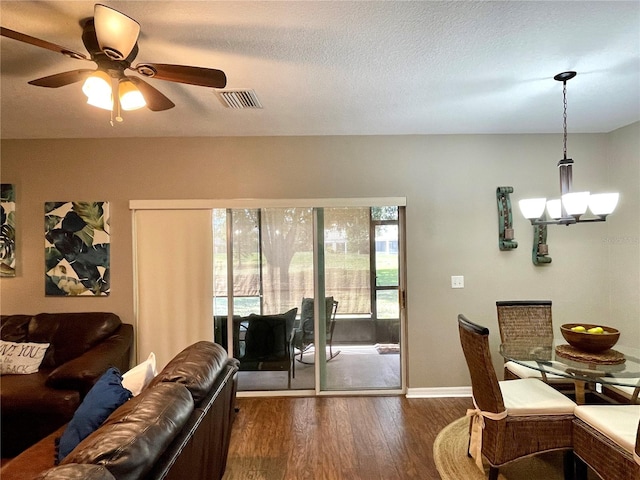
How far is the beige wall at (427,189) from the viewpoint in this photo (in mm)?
3510

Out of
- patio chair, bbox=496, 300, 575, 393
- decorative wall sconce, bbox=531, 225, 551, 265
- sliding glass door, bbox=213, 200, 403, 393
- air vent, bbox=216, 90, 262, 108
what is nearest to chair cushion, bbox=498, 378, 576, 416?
patio chair, bbox=496, 300, 575, 393

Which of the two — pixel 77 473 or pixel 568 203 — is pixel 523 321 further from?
pixel 77 473

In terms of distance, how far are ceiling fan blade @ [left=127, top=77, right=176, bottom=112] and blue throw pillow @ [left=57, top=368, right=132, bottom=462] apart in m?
1.51

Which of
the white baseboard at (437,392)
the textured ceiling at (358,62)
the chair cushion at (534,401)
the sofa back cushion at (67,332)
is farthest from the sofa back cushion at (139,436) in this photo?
the white baseboard at (437,392)

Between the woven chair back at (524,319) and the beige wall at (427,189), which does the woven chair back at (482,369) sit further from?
the beige wall at (427,189)

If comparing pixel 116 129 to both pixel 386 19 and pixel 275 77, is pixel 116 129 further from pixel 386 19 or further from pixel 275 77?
pixel 386 19

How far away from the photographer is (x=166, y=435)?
1230 mm

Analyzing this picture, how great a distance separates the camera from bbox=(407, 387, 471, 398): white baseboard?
3.50 meters

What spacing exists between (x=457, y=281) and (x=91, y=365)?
323 centimetres

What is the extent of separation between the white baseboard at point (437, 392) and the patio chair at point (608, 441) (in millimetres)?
1416

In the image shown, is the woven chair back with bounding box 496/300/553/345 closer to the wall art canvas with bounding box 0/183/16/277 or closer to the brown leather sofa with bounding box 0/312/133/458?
the brown leather sofa with bounding box 0/312/133/458

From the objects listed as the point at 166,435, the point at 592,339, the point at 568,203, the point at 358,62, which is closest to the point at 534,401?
the point at 592,339

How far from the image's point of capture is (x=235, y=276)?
362 centimetres

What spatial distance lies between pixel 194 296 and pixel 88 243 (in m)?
1.13
